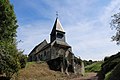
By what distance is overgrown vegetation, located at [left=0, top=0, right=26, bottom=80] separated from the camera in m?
23.3

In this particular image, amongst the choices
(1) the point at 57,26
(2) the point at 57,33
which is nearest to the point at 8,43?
(2) the point at 57,33

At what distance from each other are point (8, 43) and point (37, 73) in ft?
39.4

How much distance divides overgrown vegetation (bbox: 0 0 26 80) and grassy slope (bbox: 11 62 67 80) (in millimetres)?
2664

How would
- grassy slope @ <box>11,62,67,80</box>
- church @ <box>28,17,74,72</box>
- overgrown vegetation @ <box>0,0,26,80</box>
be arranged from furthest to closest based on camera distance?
1. church @ <box>28,17,74,72</box>
2. grassy slope @ <box>11,62,67,80</box>
3. overgrown vegetation @ <box>0,0,26,80</box>

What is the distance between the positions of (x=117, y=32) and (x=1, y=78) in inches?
580

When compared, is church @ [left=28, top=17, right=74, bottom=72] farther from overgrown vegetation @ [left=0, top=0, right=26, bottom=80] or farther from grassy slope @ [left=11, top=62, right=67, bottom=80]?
overgrown vegetation @ [left=0, top=0, right=26, bottom=80]

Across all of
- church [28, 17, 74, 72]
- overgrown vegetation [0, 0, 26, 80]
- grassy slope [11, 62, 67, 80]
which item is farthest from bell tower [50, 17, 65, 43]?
overgrown vegetation [0, 0, 26, 80]

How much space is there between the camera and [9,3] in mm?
31438

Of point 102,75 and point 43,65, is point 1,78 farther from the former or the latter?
point 43,65

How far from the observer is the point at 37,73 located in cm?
3672

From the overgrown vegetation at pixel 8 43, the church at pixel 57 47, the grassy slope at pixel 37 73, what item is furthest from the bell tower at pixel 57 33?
the overgrown vegetation at pixel 8 43

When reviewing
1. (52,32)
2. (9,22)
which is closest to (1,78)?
(9,22)

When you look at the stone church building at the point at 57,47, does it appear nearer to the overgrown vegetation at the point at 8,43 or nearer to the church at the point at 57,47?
the church at the point at 57,47

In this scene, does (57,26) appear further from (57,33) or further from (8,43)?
(8,43)
